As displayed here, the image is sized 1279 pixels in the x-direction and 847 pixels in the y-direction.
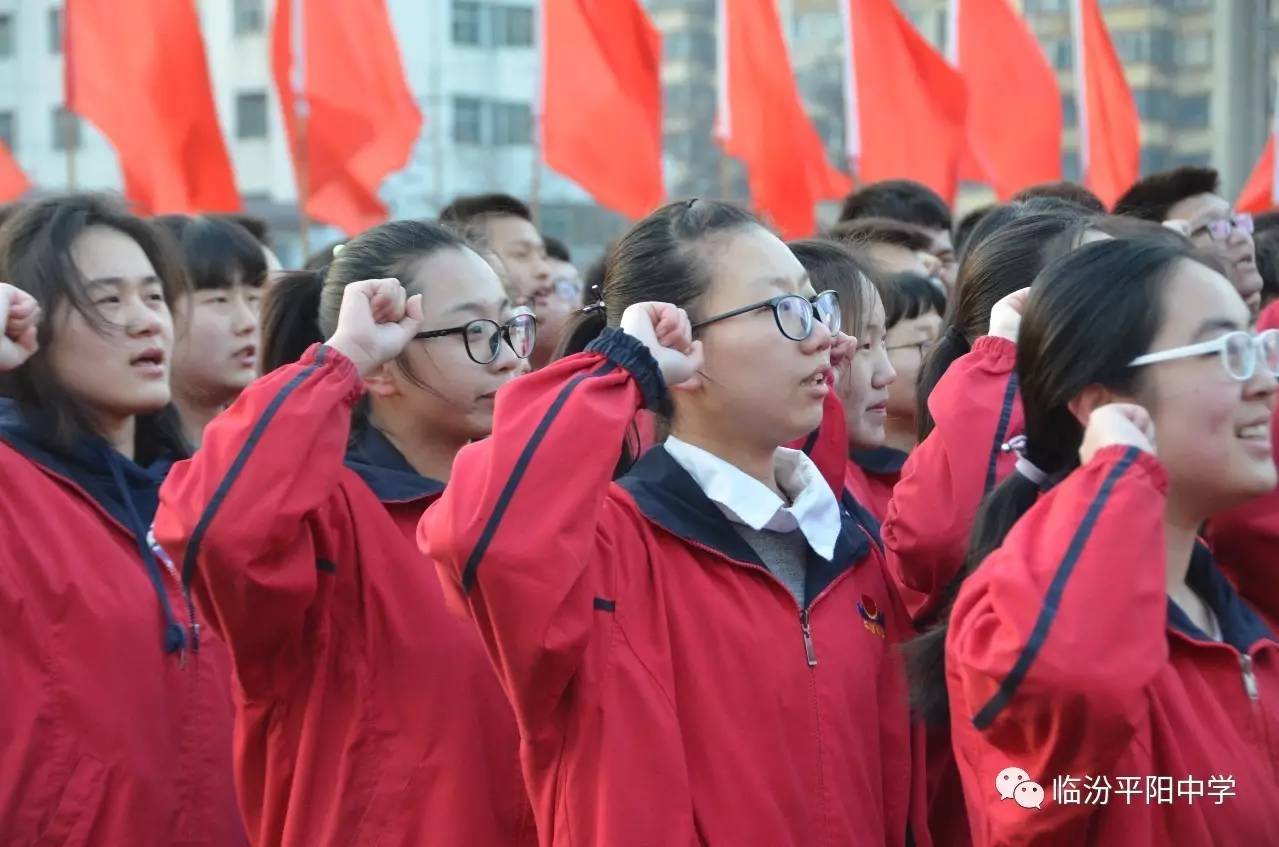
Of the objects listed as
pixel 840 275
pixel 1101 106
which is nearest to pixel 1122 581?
pixel 840 275

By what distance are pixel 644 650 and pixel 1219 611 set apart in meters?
0.98

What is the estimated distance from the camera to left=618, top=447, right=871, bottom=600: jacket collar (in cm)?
308

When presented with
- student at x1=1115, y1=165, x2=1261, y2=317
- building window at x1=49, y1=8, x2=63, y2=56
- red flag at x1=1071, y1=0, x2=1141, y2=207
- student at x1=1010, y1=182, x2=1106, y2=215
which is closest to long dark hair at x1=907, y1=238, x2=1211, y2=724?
student at x1=1010, y1=182, x2=1106, y2=215

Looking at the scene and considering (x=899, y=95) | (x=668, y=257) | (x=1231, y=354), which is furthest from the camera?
(x=899, y=95)

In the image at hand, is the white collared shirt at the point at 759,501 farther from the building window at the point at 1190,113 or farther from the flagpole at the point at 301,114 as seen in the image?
the building window at the point at 1190,113

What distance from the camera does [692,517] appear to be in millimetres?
3105

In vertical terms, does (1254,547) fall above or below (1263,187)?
below

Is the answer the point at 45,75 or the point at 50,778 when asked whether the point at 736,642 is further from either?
the point at 45,75

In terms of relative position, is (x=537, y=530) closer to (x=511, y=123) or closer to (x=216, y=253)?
(x=216, y=253)

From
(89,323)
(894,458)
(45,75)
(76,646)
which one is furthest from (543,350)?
(45,75)

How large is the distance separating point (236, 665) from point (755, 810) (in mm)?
1104

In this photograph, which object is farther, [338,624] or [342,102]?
[342,102]

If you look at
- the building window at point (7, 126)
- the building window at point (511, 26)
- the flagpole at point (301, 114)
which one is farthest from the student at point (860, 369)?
the building window at point (7, 126)

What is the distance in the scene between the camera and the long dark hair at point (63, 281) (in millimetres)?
3936
